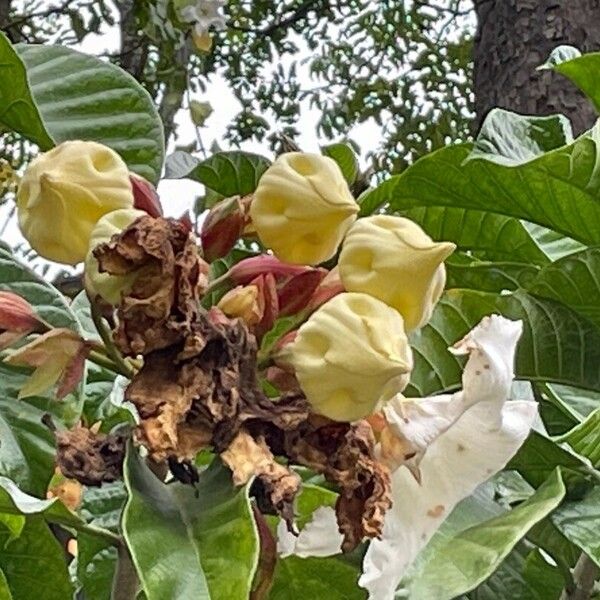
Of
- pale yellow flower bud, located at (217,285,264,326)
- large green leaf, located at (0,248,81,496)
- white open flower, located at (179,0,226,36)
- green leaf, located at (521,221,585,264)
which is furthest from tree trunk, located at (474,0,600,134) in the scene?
pale yellow flower bud, located at (217,285,264,326)

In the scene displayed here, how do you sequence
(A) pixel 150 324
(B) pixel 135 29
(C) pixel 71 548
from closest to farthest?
1. (A) pixel 150 324
2. (C) pixel 71 548
3. (B) pixel 135 29

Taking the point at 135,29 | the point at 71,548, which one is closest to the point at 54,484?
the point at 71,548

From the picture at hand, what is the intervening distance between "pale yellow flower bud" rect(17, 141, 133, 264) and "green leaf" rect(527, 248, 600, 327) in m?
0.30

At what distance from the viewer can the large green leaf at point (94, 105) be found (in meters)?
0.78

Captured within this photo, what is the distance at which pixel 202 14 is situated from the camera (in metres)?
2.13

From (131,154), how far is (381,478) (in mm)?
353

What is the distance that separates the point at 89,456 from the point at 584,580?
1.20 ft

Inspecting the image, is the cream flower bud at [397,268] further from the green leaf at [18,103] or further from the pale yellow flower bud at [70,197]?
the green leaf at [18,103]

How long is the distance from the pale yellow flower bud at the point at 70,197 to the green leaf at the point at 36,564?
210 millimetres

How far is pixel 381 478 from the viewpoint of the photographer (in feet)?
1.64

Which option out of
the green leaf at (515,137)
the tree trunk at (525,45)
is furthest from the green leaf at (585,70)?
the tree trunk at (525,45)

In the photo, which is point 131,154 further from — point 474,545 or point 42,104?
point 474,545

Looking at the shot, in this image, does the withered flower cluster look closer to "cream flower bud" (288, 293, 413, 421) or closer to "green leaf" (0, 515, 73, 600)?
"cream flower bud" (288, 293, 413, 421)

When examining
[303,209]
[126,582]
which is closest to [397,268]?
[303,209]
